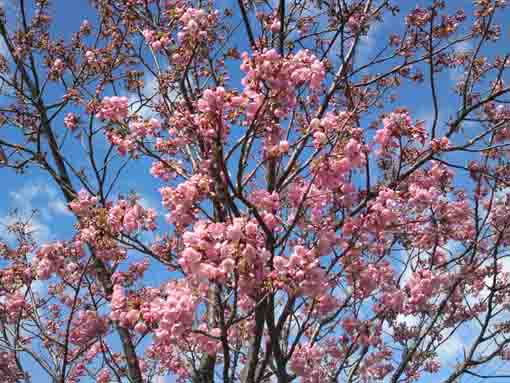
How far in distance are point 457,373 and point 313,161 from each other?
3.16 m

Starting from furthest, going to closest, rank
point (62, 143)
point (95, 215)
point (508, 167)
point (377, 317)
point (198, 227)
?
point (62, 143)
point (508, 167)
point (377, 317)
point (95, 215)
point (198, 227)

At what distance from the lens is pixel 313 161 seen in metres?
4.42

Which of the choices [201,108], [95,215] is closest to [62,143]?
[95,215]

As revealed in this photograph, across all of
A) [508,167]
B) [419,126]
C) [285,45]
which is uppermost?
[285,45]

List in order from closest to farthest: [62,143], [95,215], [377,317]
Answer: [95,215] < [377,317] < [62,143]

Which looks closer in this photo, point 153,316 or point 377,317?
point 153,316

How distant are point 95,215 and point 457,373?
4121 mm

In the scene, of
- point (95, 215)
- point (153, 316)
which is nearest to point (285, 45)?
point (95, 215)

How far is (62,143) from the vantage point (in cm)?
697

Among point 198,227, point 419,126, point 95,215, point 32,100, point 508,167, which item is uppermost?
point 32,100

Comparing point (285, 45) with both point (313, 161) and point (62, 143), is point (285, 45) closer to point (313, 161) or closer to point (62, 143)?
point (313, 161)

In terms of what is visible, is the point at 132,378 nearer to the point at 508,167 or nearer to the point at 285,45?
the point at 285,45

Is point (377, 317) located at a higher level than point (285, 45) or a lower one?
lower

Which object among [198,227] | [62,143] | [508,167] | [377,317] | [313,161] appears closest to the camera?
[198,227]
